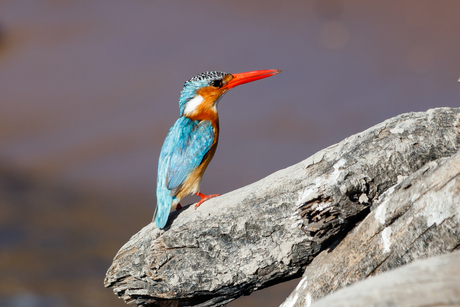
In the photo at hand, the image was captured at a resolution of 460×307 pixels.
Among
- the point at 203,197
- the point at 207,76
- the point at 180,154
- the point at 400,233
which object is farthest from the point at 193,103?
the point at 400,233

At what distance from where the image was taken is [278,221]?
342 cm

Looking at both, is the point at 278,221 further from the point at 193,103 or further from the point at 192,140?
the point at 193,103

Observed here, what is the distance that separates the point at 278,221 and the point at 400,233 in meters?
1.02

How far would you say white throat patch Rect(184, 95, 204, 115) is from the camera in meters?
4.94

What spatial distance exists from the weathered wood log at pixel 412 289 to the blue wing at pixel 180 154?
283 centimetres

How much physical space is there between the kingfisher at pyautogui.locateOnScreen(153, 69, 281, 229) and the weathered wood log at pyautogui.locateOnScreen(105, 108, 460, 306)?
15.2 inches

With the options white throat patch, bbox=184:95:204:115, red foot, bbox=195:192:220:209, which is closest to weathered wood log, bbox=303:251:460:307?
red foot, bbox=195:192:220:209

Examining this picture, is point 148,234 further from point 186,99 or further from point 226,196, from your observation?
point 186,99

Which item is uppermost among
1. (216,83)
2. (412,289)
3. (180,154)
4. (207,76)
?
(207,76)

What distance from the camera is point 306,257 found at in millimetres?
3459

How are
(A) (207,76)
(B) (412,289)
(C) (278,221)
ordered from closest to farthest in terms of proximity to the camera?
(B) (412,289) → (C) (278,221) → (A) (207,76)

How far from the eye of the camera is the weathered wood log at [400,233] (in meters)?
2.46

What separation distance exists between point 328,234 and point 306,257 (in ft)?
1.65

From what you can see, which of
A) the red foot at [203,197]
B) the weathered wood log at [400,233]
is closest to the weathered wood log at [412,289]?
the weathered wood log at [400,233]
